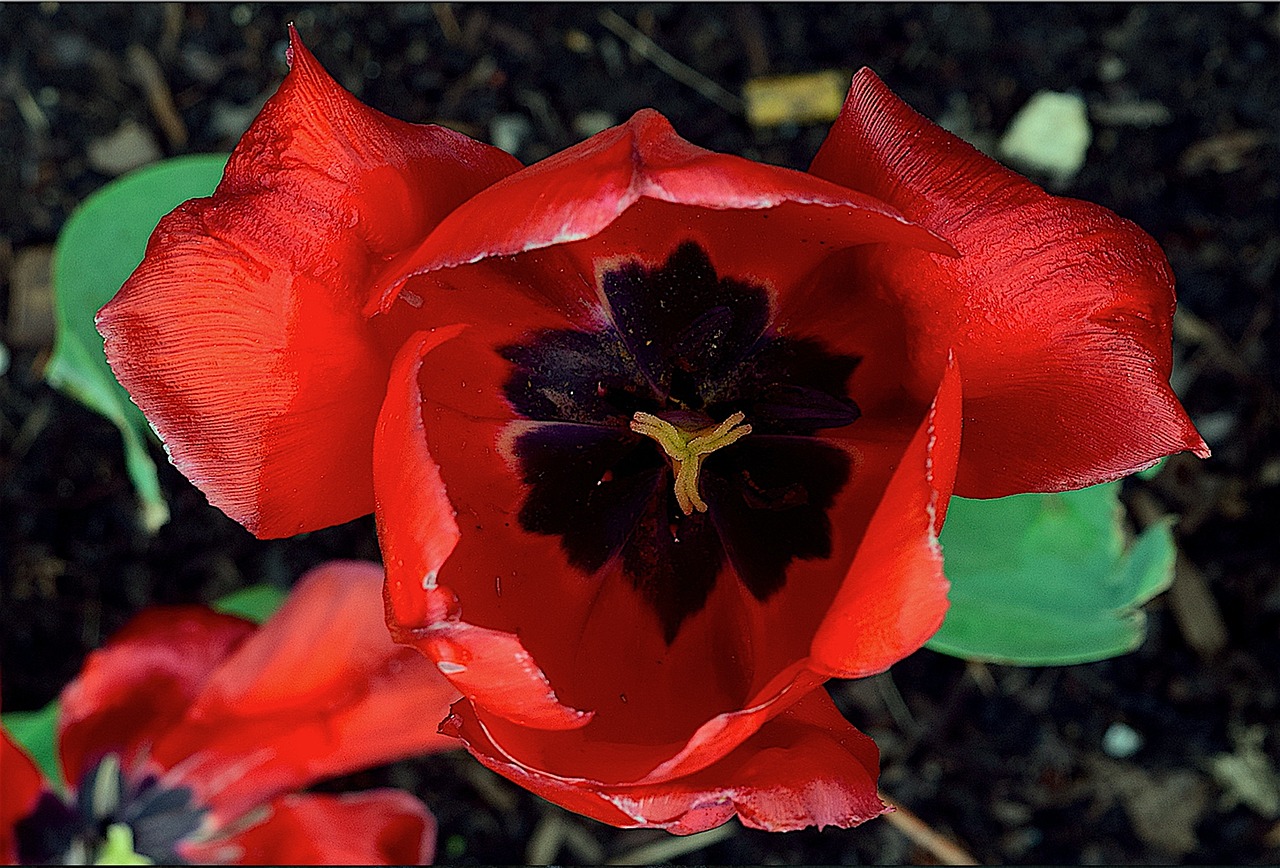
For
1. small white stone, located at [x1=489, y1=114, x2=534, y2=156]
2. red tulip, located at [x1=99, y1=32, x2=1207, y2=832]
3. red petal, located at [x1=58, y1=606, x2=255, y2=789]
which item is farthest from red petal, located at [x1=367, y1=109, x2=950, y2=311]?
small white stone, located at [x1=489, y1=114, x2=534, y2=156]

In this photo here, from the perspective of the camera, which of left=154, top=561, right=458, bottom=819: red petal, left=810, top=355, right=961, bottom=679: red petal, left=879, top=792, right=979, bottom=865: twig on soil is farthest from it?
left=879, top=792, right=979, bottom=865: twig on soil

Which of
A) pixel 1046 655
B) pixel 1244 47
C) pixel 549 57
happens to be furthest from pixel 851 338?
pixel 1244 47

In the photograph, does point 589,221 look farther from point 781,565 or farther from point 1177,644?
point 1177,644

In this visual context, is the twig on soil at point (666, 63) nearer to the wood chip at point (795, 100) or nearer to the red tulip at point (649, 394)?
the wood chip at point (795, 100)

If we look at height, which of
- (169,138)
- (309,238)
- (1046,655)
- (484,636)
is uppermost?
(309,238)

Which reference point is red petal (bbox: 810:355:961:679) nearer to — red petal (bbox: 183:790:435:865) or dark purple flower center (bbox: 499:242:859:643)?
dark purple flower center (bbox: 499:242:859:643)
